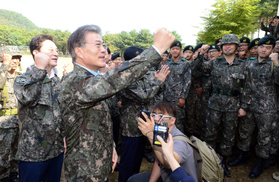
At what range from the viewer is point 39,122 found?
7.37 feet

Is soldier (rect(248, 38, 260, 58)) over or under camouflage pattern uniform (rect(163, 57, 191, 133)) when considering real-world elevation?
over

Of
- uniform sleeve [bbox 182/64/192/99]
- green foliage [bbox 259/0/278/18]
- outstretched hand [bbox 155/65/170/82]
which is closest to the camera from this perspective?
outstretched hand [bbox 155/65/170/82]

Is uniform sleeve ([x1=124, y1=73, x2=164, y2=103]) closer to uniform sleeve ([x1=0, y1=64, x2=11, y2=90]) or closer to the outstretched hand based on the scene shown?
the outstretched hand

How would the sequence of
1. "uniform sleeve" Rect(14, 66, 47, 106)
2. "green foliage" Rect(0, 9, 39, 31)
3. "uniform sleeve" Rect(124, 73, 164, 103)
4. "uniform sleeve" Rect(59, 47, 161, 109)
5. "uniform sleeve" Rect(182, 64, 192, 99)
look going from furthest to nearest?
"green foliage" Rect(0, 9, 39, 31), "uniform sleeve" Rect(182, 64, 192, 99), "uniform sleeve" Rect(124, 73, 164, 103), "uniform sleeve" Rect(14, 66, 47, 106), "uniform sleeve" Rect(59, 47, 161, 109)

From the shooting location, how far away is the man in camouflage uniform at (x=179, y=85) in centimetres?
487

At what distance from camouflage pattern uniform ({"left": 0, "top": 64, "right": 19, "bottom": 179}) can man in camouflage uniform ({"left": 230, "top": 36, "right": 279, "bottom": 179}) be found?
4.86m

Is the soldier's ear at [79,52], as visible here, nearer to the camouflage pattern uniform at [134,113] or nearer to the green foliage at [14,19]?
Answer: the camouflage pattern uniform at [134,113]

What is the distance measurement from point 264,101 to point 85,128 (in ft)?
12.8

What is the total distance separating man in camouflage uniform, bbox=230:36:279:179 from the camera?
147 inches

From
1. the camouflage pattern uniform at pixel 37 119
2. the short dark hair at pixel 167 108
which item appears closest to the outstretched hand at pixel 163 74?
the short dark hair at pixel 167 108

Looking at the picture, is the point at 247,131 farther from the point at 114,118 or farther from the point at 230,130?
the point at 114,118

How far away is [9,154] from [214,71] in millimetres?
4750

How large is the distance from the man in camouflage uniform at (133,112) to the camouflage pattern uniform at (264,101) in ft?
7.75

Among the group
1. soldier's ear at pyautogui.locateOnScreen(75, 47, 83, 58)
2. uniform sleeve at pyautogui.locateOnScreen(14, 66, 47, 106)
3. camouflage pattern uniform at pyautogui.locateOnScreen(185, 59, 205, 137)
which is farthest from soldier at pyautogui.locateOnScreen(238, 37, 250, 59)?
uniform sleeve at pyautogui.locateOnScreen(14, 66, 47, 106)
